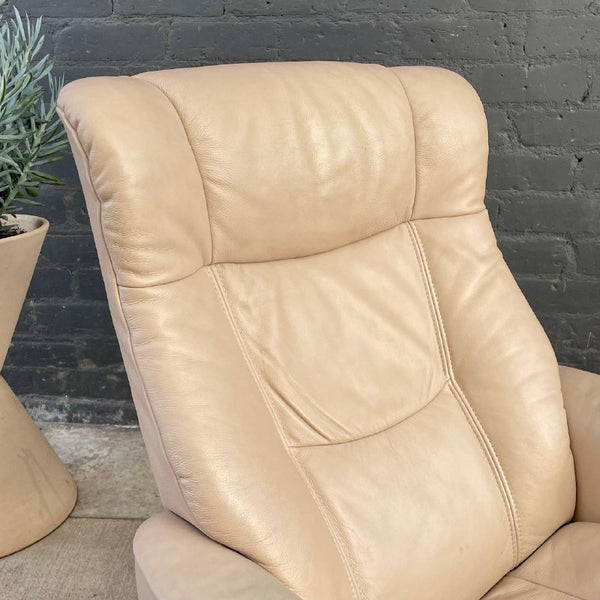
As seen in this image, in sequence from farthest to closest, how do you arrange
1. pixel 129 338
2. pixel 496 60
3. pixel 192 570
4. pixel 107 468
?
1. pixel 107 468
2. pixel 496 60
3. pixel 129 338
4. pixel 192 570

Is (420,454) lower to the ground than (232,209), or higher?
lower

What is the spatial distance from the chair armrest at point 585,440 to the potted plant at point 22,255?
1.04m

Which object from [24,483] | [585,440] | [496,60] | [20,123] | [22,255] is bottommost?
[24,483]

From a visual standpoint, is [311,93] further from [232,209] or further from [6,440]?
[6,440]

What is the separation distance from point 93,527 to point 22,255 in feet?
2.08

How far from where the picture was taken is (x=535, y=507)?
3.66 ft

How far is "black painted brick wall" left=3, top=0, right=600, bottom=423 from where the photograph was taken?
152 cm

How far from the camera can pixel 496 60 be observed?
1.54 metres

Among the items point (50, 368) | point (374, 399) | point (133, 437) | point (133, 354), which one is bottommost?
point (133, 437)

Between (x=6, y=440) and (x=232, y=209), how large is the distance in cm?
83

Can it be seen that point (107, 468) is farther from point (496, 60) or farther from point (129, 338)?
point (496, 60)

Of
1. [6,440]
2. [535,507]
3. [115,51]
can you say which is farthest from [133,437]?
[535,507]

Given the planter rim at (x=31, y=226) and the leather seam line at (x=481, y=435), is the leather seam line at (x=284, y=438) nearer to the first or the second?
the leather seam line at (x=481, y=435)

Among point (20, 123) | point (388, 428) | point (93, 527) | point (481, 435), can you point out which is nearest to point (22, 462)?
point (93, 527)
